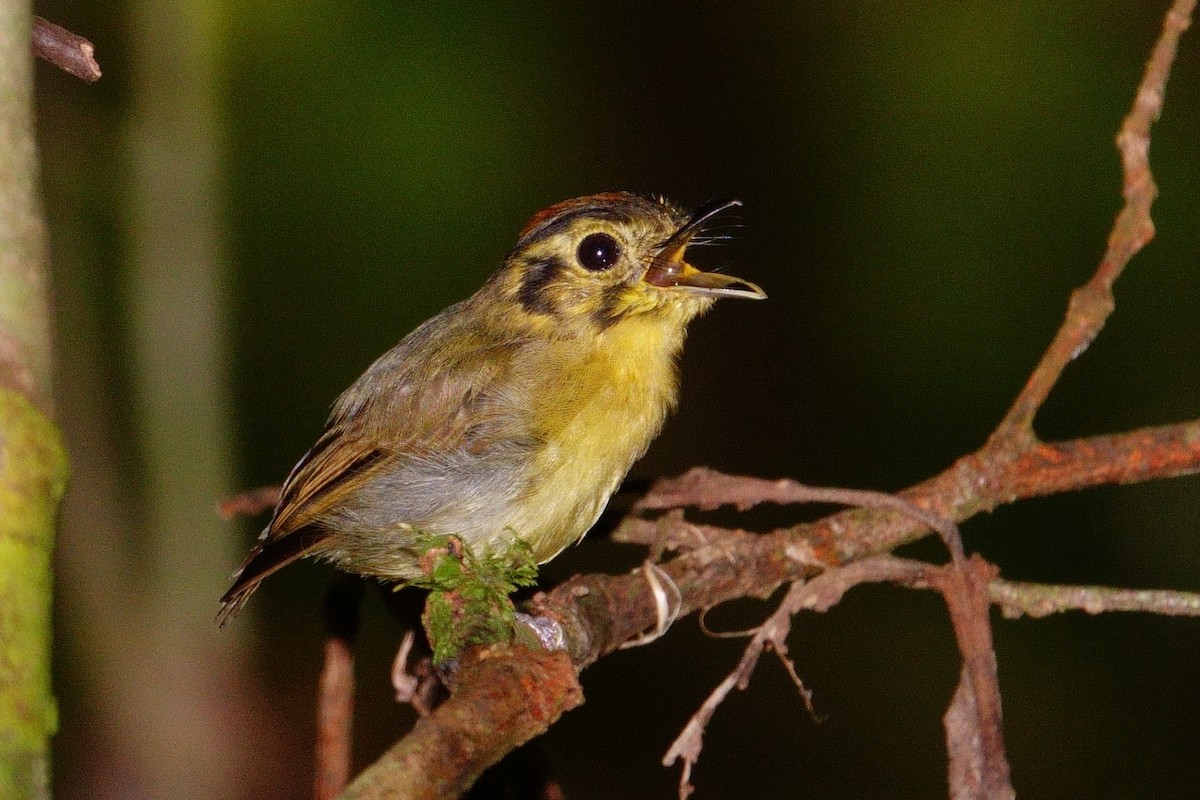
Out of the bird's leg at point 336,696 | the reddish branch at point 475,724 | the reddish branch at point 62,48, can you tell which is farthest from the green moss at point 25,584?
the bird's leg at point 336,696

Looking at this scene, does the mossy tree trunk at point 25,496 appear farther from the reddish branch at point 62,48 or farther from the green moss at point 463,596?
the green moss at point 463,596

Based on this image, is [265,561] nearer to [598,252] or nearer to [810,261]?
[598,252]

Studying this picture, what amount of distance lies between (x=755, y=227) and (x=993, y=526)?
203cm

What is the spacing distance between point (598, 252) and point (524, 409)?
0.49 m

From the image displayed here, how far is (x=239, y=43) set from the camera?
489 centimetres

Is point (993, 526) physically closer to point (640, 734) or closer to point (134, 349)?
point (640, 734)

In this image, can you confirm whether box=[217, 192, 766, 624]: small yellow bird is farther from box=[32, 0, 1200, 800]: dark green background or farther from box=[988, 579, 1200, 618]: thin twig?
box=[32, 0, 1200, 800]: dark green background

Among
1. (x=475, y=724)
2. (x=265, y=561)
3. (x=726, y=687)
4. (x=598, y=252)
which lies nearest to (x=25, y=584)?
(x=475, y=724)

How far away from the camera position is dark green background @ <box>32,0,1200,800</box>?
507 centimetres

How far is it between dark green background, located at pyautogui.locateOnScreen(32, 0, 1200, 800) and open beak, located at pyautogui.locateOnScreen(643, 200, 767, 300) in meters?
1.98

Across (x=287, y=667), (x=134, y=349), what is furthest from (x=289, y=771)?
(x=134, y=349)

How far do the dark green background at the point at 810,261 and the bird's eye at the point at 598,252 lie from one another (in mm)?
1853

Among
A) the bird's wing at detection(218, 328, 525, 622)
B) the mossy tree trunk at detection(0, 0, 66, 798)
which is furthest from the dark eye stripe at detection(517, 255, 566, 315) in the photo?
the mossy tree trunk at detection(0, 0, 66, 798)

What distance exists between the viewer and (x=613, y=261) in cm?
346
